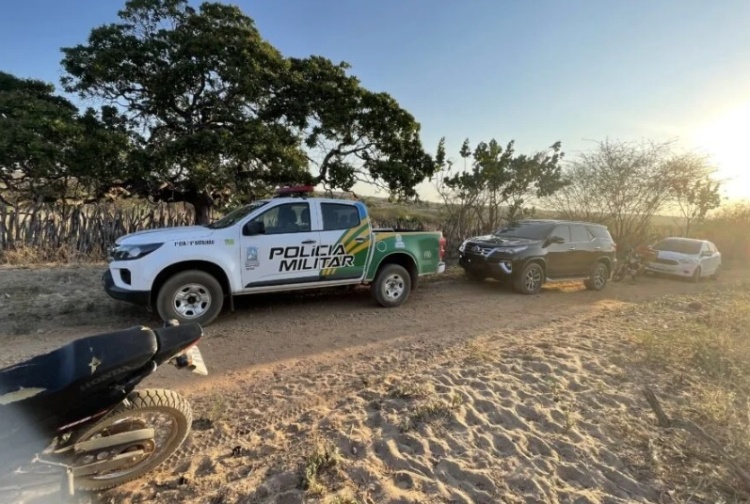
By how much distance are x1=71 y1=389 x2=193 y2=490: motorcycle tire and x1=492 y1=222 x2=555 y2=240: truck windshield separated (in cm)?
826

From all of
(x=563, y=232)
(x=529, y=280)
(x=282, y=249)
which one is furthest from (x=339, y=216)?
(x=563, y=232)

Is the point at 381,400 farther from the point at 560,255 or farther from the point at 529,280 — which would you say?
the point at 560,255

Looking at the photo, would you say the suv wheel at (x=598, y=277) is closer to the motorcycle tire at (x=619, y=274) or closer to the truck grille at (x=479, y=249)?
the motorcycle tire at (x=619, y=274)

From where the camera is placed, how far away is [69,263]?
8.91 m

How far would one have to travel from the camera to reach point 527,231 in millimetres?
9445

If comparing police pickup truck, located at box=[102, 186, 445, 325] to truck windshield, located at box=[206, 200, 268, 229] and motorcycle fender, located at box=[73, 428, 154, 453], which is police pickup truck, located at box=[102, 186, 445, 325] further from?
motorcycle fender, located at box=[73, 428, 154, 453]

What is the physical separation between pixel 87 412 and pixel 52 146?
10.8m

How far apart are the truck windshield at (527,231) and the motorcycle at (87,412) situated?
8.25 metres

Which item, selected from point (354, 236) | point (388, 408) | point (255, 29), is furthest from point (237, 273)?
point (255, 29)

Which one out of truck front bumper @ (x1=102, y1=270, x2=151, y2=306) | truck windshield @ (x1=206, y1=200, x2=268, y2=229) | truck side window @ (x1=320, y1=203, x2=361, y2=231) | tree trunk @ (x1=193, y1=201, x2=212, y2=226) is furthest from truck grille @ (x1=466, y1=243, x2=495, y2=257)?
tree trunk @ (x1=193, y1=201, x2=212, y2=226)

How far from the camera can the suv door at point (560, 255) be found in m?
9.18

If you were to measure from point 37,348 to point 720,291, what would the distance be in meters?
14.7

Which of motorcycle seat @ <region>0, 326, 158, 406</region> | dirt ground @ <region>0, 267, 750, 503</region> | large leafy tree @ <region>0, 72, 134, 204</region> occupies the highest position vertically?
large leafy tree @ <region>0, 72, 134, 204</region>

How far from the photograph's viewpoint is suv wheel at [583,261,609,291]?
10.1m
